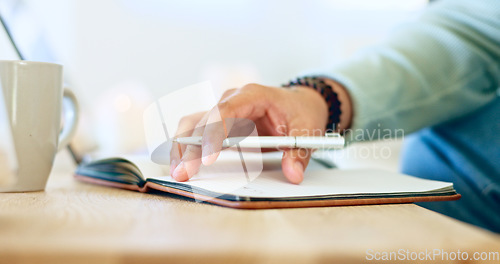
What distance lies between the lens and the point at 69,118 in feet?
1.76

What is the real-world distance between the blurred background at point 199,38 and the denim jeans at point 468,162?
0.75 metres

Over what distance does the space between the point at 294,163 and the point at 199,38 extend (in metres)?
1.55

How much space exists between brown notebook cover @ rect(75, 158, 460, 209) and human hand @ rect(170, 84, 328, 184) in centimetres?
2

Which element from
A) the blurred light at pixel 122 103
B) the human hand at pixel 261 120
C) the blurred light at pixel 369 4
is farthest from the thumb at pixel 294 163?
the blurred light at pixel 369 4

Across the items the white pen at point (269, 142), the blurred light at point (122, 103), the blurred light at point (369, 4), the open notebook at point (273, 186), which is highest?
the blurred light at point (369, 4)

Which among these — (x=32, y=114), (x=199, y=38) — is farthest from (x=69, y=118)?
(x=199, y=38)

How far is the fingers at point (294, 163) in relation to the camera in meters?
0.41

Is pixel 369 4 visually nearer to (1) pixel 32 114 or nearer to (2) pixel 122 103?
(2) pixel 122 103

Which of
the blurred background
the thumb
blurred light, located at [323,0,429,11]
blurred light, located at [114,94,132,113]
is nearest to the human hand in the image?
the thumb

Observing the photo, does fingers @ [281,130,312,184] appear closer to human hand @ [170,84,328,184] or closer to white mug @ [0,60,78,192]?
human hand @ [170,84,328,184]

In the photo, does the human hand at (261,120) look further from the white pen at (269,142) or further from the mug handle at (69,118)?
the mug handle at (69,118)

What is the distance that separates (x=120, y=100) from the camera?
129 cm

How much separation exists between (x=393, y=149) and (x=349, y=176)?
1.28 m

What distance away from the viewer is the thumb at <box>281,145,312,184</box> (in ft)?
1.35
